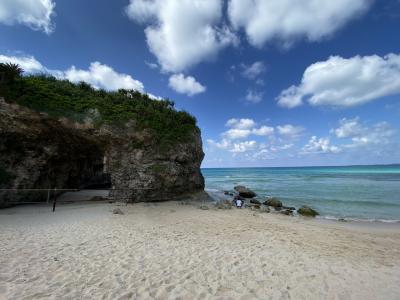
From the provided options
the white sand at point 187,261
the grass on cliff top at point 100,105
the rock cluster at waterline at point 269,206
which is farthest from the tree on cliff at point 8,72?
the rock cluster at waterline at point 269,206

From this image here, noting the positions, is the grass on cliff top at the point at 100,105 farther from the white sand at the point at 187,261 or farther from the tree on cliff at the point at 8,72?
the white sand at the point at 187,261

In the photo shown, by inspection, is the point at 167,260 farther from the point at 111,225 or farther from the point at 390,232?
the point at 390,232

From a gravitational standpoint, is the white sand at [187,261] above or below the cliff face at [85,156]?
below

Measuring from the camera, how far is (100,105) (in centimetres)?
1800

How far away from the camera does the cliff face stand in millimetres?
14492

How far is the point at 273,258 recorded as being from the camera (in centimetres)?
746

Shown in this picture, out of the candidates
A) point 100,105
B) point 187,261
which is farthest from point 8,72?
point 187,261

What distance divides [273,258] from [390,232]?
32.8 ft

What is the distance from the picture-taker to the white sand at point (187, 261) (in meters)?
5.27

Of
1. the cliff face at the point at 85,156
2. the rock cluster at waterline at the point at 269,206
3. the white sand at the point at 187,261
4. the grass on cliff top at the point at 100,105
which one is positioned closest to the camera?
the white sand at the point at 187,261

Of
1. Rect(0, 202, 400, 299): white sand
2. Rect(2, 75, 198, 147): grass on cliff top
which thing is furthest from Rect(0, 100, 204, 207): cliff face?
Rect(0, 202, 400, 299): white sand

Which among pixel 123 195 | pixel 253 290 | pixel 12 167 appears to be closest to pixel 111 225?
pixel 123 195

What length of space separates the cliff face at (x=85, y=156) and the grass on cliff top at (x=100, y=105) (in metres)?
0.61

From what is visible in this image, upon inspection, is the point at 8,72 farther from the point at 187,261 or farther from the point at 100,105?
the point at 187,261
